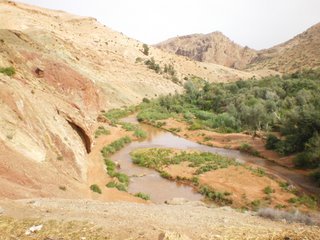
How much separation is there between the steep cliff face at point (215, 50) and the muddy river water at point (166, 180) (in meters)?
109

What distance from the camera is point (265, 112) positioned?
1570 inches

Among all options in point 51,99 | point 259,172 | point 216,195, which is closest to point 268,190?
point 216,195

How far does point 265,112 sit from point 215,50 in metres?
112

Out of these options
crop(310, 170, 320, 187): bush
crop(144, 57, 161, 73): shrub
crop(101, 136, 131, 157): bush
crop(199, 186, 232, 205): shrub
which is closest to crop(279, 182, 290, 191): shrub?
crop(310, 170, 320, 187): bush

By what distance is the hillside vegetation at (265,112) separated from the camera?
31281mm

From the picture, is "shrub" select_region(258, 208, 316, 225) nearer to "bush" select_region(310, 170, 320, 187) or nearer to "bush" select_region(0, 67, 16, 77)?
"bush" select_region(310, 170, 320, 187)

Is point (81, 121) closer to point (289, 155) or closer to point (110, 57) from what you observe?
point (289, 155)

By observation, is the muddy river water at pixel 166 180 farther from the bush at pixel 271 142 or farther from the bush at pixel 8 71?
the bush at pixel 8 71

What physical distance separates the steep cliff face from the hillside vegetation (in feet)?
247

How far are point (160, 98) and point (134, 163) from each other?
31721mm

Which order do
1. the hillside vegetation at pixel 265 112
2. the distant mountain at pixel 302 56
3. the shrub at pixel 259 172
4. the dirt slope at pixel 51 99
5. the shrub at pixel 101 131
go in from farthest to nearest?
the distant mountain at pixel 302 56, the shrub at pixel 101 131, the hillside vegetation at pixel 265 112, the shrub at pixel 259 172, the dirt slope at pixel 51 99

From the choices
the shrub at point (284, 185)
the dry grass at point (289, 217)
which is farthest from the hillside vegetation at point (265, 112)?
the dry grass at point (289, 217)

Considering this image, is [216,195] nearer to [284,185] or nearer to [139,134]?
[284,185]

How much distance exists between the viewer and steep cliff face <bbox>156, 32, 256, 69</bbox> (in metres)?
146
